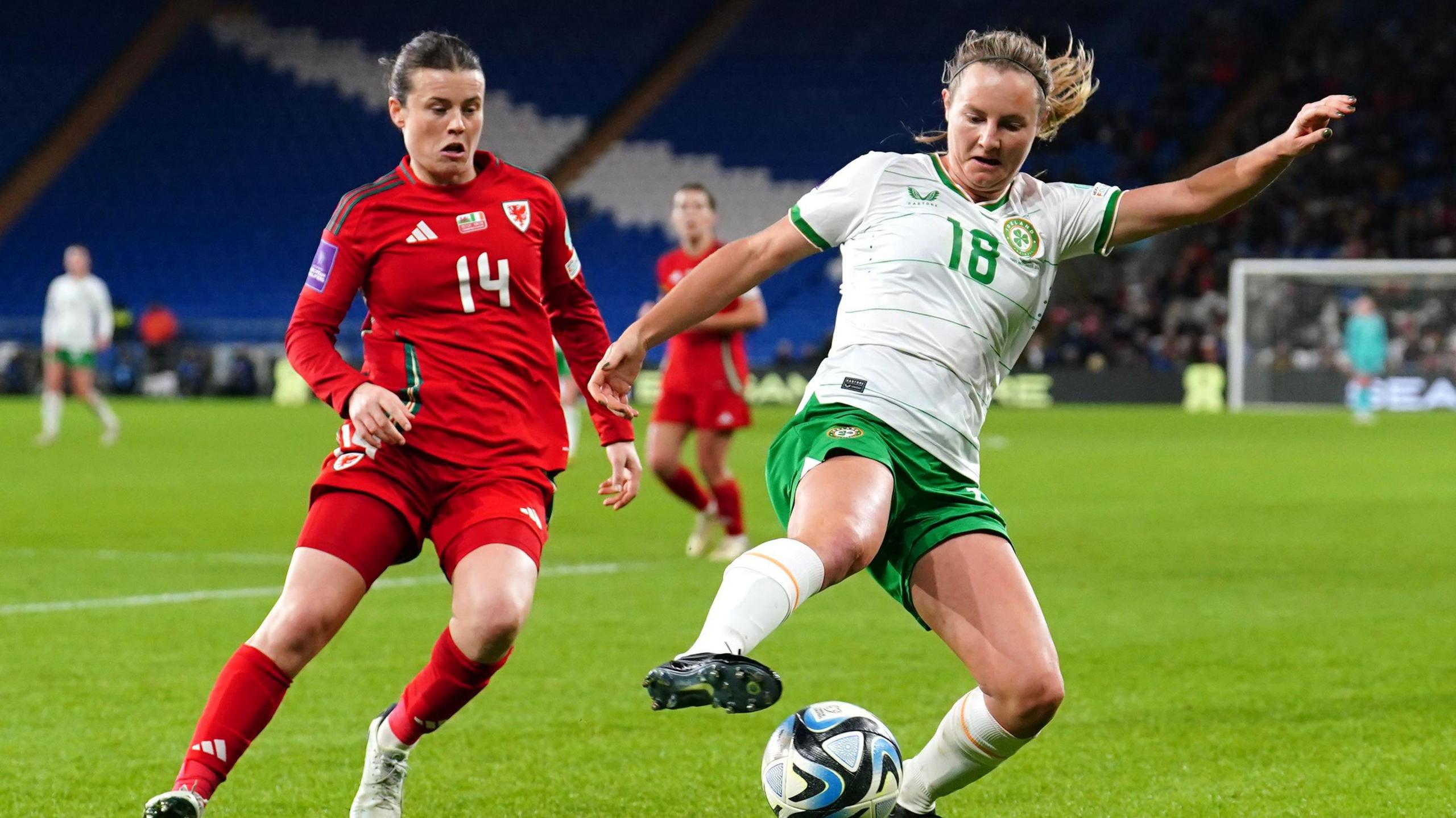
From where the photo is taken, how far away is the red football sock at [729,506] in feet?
34.6

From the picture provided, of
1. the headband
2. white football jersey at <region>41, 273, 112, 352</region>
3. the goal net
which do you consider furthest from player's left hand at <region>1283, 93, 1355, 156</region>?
the goal net

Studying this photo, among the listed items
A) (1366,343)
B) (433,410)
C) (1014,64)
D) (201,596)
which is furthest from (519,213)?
(1366,343)

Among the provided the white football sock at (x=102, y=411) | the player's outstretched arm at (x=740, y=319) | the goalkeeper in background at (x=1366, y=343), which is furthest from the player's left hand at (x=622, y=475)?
the goalkeeper in background at (x=1366, y=343)

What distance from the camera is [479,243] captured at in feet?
15.0

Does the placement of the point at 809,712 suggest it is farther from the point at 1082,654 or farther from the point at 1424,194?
the point at 1424,194

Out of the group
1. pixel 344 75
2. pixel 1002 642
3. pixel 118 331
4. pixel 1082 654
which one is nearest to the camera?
pixel 1002 642

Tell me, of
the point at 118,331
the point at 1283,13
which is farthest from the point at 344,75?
the point at 1283,13

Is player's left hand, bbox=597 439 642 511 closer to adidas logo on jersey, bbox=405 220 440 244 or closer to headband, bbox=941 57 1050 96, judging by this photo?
adidas logo on jersey, bbox=405 220 440 244

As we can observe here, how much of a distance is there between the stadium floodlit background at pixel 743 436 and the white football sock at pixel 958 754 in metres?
0.54

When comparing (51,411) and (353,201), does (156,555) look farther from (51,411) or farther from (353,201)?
(51,411)

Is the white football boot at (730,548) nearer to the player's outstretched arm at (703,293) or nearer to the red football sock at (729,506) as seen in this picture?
the red football sock at (729,506)

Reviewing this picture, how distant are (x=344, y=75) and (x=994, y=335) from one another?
35317 mm

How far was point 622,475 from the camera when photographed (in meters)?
4.71

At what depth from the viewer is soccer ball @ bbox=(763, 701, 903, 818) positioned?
390cm
